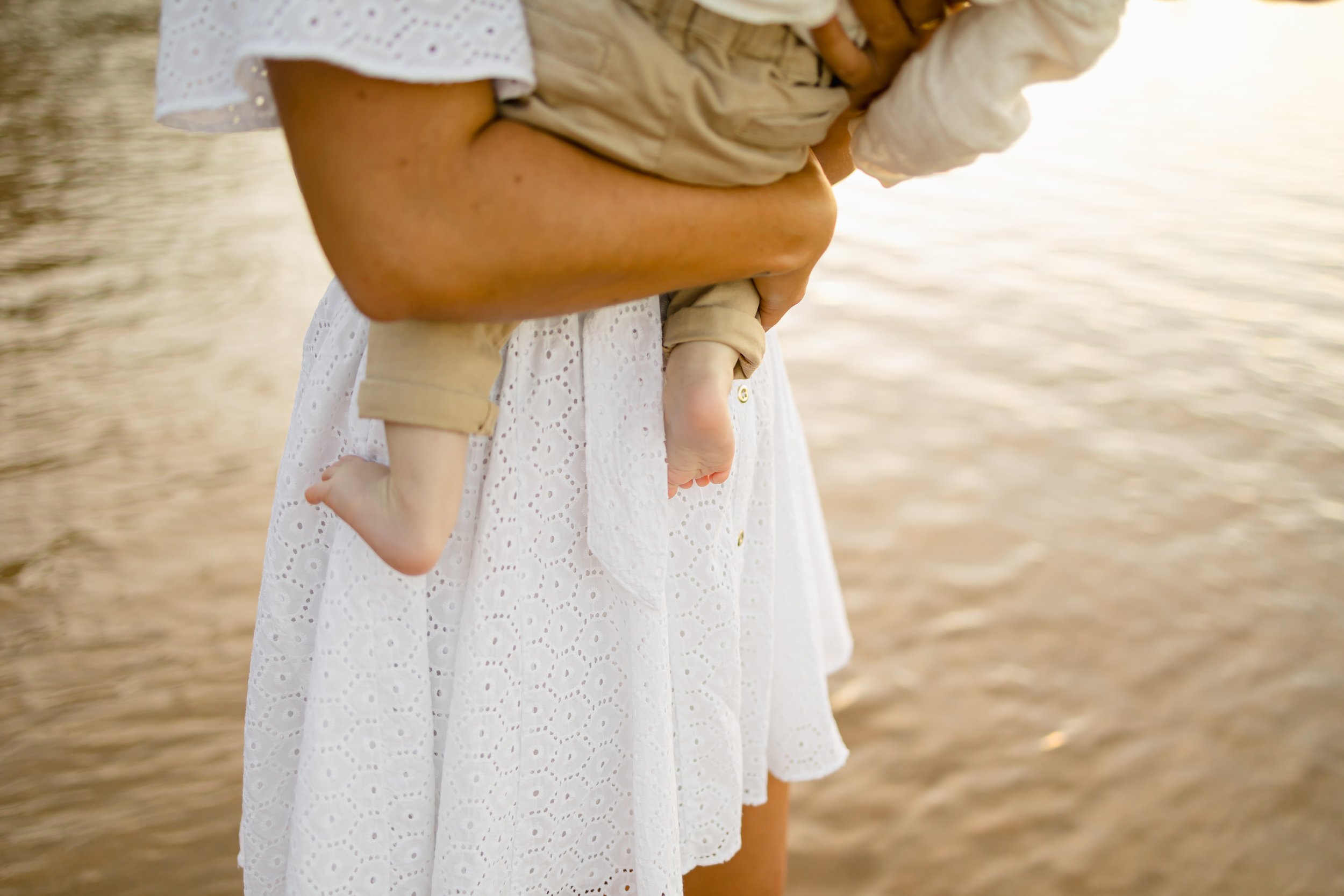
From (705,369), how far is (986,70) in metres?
0.29

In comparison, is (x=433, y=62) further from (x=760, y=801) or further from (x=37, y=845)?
(x=37, y=845)

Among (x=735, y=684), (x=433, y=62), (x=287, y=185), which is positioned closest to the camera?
(x=433, y=62)

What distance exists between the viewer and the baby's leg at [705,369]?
0.73 m

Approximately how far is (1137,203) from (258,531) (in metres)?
4.36

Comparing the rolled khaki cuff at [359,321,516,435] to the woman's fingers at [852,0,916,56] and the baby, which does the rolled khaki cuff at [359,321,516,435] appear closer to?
the baby

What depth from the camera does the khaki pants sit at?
0.59 metres

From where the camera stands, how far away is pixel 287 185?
171 inches

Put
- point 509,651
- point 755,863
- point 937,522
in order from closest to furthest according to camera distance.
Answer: point 509,651
point 755,863
point 937,522

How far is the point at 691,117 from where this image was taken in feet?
2.05

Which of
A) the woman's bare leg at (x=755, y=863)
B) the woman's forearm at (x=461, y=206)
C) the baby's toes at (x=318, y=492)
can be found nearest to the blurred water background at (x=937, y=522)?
the woman's bare leg at (x=755, y=863)

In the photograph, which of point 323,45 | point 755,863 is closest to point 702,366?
point 323,45

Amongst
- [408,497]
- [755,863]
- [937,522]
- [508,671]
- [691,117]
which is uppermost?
[691,117]

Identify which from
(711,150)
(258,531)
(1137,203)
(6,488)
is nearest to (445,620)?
(711,150)

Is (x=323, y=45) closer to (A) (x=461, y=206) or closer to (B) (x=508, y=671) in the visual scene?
(A) (x=461, y=206)
